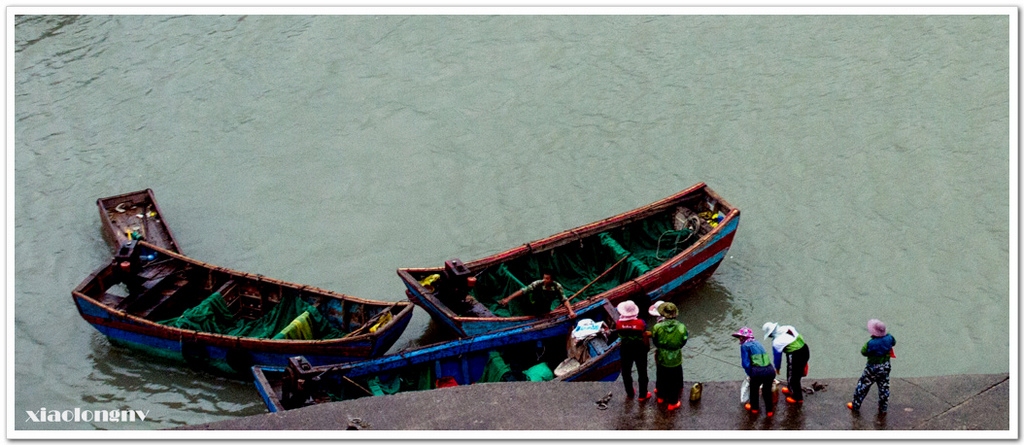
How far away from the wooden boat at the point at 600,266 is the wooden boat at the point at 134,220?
191 inches

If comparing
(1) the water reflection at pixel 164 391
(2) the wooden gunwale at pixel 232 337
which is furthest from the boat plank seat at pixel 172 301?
(1) the water reflection at pixel 164 391

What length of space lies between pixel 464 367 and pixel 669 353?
3.53 metres

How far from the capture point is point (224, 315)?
15.2 metres

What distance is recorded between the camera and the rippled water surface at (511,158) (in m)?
15.9

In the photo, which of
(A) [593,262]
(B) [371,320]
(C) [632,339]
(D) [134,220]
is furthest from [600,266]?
(D) [134,220]

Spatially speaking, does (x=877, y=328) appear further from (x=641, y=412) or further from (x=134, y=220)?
(x=134, y=220)

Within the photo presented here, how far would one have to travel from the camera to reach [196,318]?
14.9 meters

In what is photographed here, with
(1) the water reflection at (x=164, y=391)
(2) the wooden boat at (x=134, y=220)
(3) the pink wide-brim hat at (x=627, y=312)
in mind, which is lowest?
(1) the water reflection at (x=164, y=391)

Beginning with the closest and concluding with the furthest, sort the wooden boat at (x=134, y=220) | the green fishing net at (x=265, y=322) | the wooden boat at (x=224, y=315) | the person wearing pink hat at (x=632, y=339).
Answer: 1. the person wearing pink hat at (x=632, y=339)
2. the wooden boat at (x=224, y=315)
3. the green fishing net at (x=265, y=322)
4. the wooden boat at (x=134, y=220)

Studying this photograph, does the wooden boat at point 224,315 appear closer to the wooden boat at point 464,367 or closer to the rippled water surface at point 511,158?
the wooden boat at point 464,367

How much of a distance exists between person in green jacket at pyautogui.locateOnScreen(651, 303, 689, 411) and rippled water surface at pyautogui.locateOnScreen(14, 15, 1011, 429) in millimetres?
2812

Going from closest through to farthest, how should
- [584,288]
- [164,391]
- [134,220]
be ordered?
1. [164,391]
2. [584,288]
3. [134,220]

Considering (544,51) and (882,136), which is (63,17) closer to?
(544,51)

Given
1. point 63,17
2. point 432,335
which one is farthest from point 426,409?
point 63,17
